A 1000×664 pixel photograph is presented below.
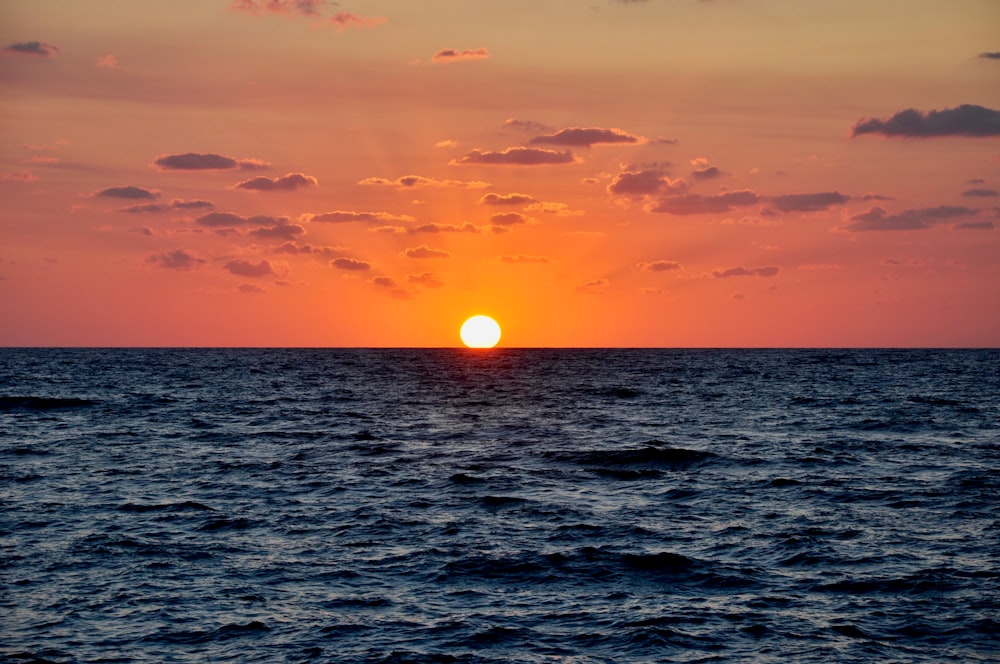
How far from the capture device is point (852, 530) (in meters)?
31.7

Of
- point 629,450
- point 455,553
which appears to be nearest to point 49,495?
point 455,553

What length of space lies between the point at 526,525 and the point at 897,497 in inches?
605

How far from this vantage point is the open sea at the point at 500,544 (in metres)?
21.4

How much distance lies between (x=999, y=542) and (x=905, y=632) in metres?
10.4

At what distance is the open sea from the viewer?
21391 millimetres

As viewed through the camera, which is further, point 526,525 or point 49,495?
point 49,495

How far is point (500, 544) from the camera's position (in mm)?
29641

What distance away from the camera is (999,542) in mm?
29906

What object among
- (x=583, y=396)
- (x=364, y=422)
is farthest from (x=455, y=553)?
(x=583, y=396)

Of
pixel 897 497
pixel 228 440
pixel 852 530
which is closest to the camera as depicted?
pixel 852 530

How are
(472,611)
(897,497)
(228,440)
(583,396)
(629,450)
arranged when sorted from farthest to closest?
(583,396) < (228,440) < (629,450) < (897,497) < (472,611)

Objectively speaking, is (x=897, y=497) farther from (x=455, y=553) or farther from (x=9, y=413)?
(x=9, y=413)

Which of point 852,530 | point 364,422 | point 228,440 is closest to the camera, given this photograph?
point 852,530

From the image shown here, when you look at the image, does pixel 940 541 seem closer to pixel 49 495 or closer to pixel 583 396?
pixel 49 495
